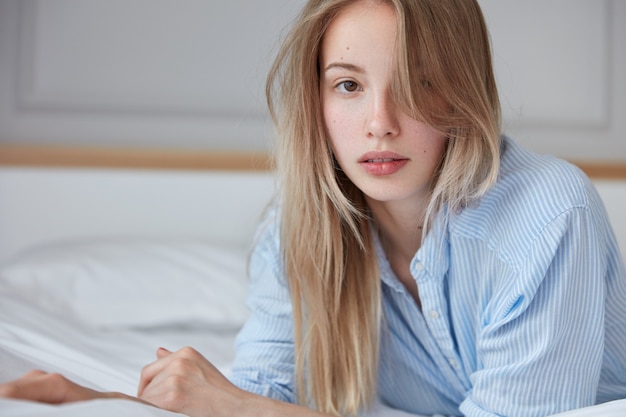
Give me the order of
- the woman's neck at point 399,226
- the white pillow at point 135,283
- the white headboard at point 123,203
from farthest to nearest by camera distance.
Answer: the white headboard at point 123,203
the white pillow at point 135,283
the woman's neck at point 399,226

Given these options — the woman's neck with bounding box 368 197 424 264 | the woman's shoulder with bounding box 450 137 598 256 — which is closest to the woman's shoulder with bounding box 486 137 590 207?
the woman's shoulder with bounding box 450 137 598 256

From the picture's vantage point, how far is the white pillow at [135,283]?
1680 mm

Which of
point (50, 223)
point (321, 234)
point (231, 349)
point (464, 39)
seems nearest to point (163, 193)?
point (50, 223)

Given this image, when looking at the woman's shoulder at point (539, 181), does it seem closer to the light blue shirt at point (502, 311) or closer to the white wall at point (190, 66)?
the light blue shirt at point (502, 311)

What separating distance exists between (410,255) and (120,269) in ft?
2.70

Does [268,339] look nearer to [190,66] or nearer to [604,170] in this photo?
[190,66]

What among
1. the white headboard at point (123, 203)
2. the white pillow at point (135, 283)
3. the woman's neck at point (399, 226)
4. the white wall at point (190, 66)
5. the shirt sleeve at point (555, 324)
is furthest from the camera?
the white wall at point (190, 66)

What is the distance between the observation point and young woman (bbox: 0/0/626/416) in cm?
96

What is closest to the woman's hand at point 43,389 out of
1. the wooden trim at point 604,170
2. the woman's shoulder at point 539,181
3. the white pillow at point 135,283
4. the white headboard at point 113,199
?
the woman's shoulder at point 539,181

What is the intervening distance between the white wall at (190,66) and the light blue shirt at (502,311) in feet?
3.40

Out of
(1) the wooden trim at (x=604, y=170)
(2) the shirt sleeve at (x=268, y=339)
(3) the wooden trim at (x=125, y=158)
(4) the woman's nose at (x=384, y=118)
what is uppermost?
(4) the woman's nose at (x=384, y=118)

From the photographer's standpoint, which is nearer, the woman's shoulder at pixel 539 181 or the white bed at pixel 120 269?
the woman's shoulder at pixel 539 181

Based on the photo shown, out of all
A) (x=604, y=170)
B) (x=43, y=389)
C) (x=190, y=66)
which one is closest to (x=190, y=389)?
(x=43, y=389)

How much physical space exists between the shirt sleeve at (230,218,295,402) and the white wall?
1043 mm
